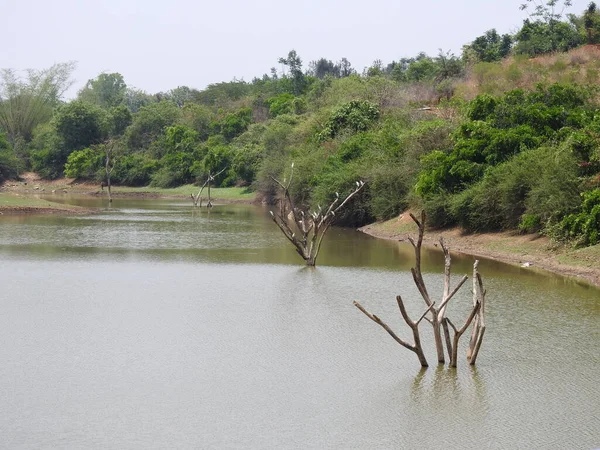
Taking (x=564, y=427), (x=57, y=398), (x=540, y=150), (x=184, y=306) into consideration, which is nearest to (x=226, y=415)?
(x=57, y=398)

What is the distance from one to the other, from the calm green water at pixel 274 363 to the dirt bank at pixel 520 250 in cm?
97

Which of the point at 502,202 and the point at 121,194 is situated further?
the point at 121,194

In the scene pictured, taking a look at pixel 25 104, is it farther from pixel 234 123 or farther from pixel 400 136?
pixel 400 136

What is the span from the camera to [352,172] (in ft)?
132

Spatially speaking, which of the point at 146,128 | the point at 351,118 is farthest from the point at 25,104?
the point at 351,118

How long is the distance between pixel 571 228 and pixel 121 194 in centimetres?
5844

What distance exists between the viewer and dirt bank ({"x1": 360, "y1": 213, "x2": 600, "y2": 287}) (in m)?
24.2

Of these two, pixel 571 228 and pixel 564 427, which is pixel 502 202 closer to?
pixel 571 228

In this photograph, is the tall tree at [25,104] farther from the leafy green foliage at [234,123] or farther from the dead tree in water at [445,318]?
the dead tree in water at [445,318]

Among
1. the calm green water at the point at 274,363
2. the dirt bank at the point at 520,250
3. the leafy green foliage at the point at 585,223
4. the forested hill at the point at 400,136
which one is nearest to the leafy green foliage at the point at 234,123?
the forested hill at the point at 400,136

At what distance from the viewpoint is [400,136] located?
40.5 m

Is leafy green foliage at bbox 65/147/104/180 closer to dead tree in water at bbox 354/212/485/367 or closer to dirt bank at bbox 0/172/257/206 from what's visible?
dirt bank at bbox 0/172/257/206

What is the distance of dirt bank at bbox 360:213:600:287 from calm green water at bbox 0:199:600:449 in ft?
3.19

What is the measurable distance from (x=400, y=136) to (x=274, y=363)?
27.5m
